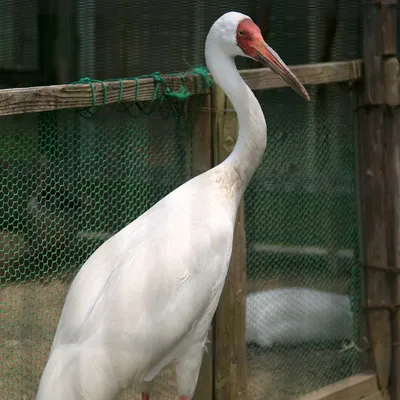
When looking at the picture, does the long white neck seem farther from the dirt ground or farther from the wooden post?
the wooden post

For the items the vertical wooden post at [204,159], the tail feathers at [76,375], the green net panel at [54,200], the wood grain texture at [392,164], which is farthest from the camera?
the wood grain texture at [392,164]

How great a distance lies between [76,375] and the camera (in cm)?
300

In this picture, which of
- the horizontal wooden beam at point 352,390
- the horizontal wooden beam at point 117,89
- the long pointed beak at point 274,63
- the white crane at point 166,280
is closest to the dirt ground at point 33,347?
the white crane at point 166,280

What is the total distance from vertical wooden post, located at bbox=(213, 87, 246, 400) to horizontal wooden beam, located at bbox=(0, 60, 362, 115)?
0.18m

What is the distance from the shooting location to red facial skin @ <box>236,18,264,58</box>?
357 centimetres

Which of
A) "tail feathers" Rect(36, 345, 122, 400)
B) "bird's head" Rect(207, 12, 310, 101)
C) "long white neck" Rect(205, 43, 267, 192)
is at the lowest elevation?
"tail feathers" Rect(36, 345, 122, 400)

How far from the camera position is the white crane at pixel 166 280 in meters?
3.06

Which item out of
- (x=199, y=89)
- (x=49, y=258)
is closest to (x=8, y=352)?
(x=49, y=258)

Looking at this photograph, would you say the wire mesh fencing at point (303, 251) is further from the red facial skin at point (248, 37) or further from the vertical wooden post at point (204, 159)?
the red facial skin at point (248, 37)

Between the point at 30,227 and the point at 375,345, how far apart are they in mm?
1949

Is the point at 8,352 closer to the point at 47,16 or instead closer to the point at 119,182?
the point at 119,182

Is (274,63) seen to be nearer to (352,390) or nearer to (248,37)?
(248,37)

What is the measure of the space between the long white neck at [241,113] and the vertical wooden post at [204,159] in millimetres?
174

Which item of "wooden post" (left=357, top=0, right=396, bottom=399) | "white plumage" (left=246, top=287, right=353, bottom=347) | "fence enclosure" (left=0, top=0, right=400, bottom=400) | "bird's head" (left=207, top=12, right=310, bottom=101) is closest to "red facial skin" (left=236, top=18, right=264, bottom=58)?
"bird's head" (left=207, top=12, right=310, bottom=101)
